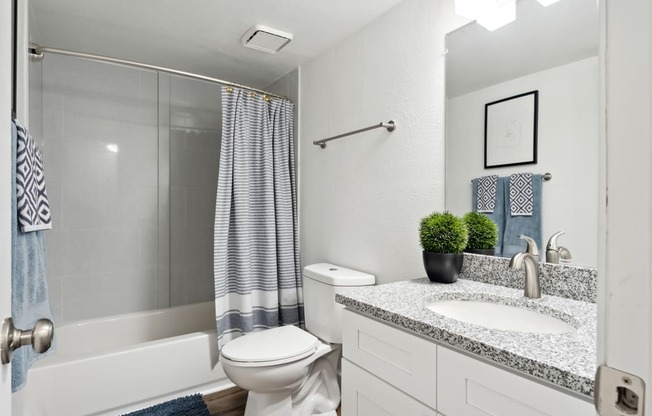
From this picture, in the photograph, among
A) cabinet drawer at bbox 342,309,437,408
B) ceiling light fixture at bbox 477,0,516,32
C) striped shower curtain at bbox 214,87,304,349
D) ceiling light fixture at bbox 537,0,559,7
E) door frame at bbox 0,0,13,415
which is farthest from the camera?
striped shower curtain at bbox 214,87,304,349

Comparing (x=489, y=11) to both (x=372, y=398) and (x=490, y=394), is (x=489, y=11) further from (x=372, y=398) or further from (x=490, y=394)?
(x=372, y=398)

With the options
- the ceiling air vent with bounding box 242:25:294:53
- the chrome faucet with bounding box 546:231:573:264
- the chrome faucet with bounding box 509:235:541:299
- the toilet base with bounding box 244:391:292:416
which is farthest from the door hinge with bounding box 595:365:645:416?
the ceiling air vent with bounding box 242:25:294:53

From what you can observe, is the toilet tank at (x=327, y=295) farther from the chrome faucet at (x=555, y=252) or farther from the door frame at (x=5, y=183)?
the door frame at (x=5, y=183)

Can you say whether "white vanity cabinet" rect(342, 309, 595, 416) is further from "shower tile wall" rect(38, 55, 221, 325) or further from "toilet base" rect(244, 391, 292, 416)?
"shower tile wall" rect(38, 55, 221, 325)

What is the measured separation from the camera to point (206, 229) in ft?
9.73

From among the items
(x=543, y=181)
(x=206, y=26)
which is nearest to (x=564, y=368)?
(x=543, y=181)

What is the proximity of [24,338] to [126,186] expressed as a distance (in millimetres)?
2337

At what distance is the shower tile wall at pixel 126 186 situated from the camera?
2410 millimetres

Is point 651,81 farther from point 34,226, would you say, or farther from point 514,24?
point 34,226

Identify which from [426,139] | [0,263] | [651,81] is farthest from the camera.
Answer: [426,139]

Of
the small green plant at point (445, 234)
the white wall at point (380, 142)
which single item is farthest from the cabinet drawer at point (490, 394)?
the white wall at point (380, 142)

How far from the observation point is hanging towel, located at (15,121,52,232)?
1.10 m

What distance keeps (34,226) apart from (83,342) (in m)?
1.67

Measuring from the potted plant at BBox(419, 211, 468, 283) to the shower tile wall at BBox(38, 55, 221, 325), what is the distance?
81.9 inches
